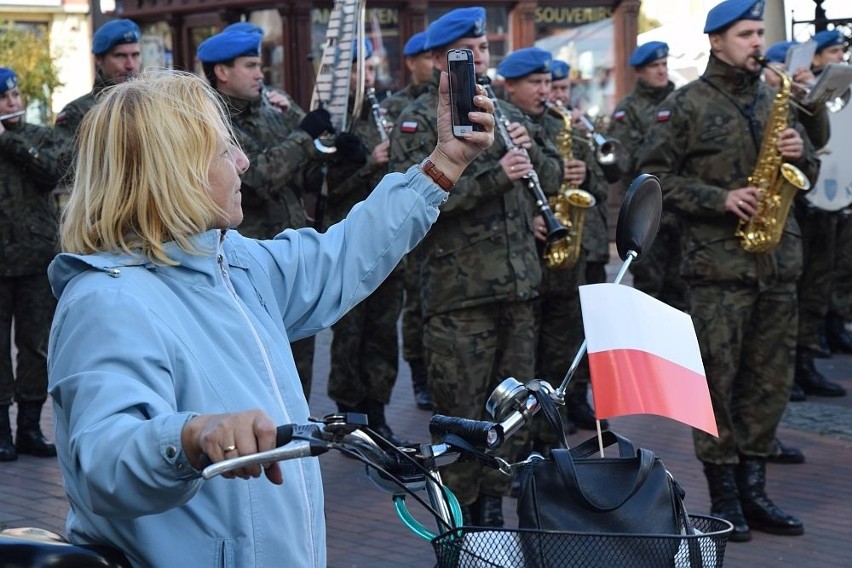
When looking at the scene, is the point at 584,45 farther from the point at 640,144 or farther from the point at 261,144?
the point at 261,144

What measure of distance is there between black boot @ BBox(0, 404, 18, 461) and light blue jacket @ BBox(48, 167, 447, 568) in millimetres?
5308

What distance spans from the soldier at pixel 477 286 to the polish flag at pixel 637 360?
10.3 ft

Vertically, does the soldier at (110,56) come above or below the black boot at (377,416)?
above

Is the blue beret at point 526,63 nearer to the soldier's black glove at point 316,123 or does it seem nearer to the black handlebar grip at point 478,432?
the soldier's black glove at point 316,123

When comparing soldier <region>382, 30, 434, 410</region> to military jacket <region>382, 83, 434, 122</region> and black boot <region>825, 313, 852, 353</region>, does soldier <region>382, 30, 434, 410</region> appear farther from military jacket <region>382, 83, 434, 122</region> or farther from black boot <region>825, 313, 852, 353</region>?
black boot <region>825, 313, 852, 353</region>

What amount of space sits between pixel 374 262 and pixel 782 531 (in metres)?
3.61

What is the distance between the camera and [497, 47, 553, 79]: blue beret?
6.88m

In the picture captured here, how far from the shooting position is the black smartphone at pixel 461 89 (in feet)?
8.80

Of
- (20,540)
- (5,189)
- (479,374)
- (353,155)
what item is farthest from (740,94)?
(20,540)

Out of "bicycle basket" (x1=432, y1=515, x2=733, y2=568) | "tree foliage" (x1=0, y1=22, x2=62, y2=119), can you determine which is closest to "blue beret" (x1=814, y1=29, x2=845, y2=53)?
"bicycle basket" (x1=432, y1=515, x2=733, y2=568)

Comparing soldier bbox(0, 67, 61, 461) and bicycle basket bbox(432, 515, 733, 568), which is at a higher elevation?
bicycle basket bbox(432, 515, 733, 568)

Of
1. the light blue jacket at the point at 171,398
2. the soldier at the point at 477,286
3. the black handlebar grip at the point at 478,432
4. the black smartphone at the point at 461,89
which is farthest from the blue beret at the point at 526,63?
the black handlebar grip at the point at 478,432

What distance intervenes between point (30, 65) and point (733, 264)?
24.9 meters

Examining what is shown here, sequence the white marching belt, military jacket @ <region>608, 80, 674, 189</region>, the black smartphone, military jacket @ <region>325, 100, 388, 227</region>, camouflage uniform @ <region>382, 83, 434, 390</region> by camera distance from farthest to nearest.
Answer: military jacket @ <region>608, 80, 674, 189</region>
the white marching belt
camouflage uniform @ <region>382, 83, 434, 390</region>
military jacket @ <region>325, 100, 388, 227</region>
the black smartphone
